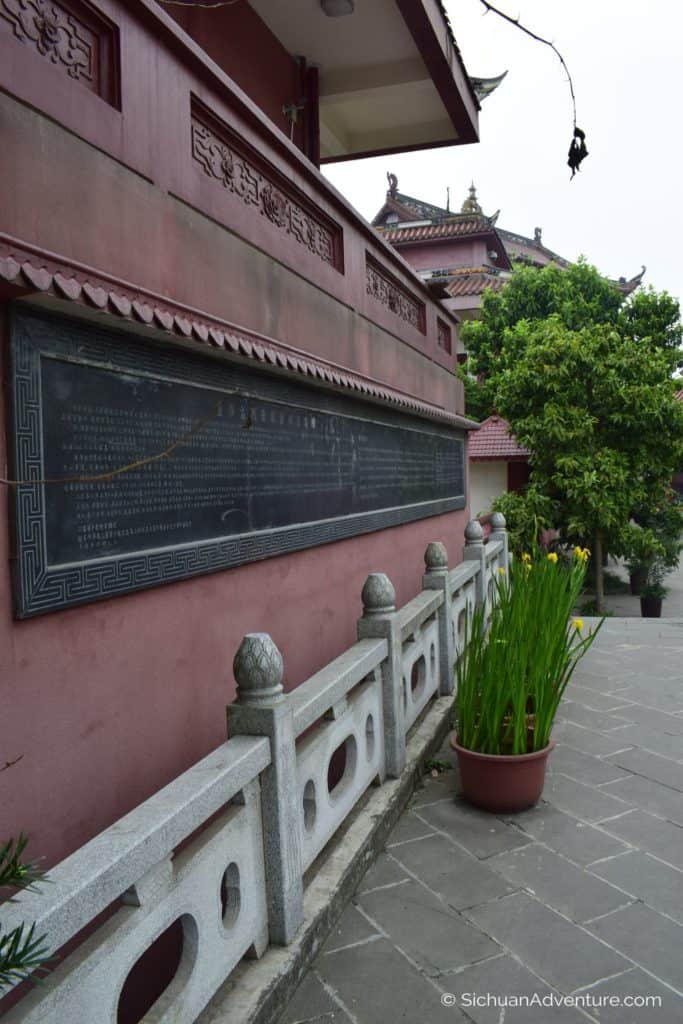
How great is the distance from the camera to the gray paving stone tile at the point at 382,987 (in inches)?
90.4

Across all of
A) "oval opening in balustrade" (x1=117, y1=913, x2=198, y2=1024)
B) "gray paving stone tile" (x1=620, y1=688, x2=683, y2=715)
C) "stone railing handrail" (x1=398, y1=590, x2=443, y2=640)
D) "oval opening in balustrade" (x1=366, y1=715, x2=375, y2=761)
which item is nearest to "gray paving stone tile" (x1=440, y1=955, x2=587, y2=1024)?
"oval opening in balustrade" (x1=117, y1=913, x2=198, y2=1024)

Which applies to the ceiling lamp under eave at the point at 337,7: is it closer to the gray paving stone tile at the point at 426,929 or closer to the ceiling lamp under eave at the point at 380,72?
the ceiling lamp under eave at the point at 380,72

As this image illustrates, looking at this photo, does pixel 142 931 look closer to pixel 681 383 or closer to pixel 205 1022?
pixel 205 1022

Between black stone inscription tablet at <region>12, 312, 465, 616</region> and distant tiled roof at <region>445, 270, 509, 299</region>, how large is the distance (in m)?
18.0

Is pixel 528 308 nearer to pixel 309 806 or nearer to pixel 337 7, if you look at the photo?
pixel 337 7

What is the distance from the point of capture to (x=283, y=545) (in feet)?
12.0

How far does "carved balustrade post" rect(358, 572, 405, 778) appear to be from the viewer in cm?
359

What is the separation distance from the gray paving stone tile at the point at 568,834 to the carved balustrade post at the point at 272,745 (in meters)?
1.52

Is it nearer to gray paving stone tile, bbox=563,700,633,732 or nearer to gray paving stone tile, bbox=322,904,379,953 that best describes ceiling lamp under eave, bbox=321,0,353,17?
gray paving stone tile, bbox=563,700,633,732

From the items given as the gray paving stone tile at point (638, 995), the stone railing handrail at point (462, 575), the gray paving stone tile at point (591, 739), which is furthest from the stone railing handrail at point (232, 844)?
the gray paving stone tile at point (591, 739)

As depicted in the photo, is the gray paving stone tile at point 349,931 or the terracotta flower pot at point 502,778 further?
the terracotta flower pot at point 502,778

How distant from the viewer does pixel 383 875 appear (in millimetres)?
3152

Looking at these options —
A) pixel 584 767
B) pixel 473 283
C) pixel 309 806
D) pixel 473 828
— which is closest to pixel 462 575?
pixel 584 767

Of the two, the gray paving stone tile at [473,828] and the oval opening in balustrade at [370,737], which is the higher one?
the oval opening in balustrade at [370,737]
